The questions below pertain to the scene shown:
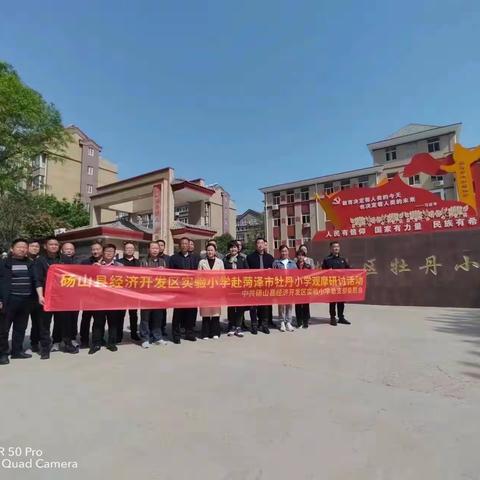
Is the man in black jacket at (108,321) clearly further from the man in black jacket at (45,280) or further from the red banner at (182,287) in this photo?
the man in black jacket at (45,280)

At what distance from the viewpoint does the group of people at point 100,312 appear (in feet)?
15.0

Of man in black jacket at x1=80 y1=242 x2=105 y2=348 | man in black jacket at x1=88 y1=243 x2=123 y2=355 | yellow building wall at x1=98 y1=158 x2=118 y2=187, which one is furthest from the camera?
yellow building wall at x1=98 y1=158 x2=118 y2=187

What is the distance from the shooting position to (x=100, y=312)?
→ 509 centimetres

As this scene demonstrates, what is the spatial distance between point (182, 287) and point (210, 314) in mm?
609

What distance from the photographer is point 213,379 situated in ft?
12.1

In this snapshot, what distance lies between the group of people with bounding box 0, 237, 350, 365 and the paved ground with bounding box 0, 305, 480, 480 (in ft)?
1.34

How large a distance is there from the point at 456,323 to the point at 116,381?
6.07 m

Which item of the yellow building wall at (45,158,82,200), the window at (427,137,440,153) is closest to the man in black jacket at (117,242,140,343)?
the window at (427,137,440,153)

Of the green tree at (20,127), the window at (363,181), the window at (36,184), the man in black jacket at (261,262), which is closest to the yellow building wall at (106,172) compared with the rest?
the window at (36,184)

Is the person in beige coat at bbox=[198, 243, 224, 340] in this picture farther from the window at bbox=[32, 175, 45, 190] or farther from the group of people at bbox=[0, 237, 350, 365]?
the window at bbox=[32, 175, 45, 190]

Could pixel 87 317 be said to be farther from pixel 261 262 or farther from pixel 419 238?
pixel 419 238

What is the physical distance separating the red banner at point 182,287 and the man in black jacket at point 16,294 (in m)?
0.24

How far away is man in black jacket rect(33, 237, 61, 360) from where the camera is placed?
15.4ft

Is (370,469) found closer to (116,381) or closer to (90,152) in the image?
(116,381)
